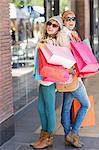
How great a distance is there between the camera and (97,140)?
5.54 m

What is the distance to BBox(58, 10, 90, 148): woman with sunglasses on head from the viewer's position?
500 cm

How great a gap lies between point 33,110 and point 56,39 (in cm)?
260

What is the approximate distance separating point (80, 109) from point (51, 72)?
29.4 inches

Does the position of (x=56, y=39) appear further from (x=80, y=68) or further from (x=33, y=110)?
(x=33, y=110)

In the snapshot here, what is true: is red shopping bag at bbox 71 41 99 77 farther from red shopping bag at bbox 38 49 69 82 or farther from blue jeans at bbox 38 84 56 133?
blue jeans at bbox 38 84 56 133

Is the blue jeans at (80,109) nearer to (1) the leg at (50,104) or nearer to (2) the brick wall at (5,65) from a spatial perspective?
(1) the leg at (50,104)

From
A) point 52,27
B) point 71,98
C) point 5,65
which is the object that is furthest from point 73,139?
point 52,27

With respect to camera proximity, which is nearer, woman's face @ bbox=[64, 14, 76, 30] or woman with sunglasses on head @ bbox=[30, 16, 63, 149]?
woman with sunglasses on head @ bbox=[30, 16, 63, 149]

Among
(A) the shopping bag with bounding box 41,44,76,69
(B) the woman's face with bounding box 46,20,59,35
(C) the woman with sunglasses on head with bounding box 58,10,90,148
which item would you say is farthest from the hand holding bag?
(B) the woman's face with bounding box 46,20,59,35

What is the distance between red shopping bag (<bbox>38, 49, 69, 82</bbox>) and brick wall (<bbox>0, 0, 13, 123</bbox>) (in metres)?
0.67

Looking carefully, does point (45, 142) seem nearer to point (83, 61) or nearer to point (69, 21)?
point (83, 61)

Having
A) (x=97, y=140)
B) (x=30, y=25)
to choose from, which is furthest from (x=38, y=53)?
(x=30, y=25)

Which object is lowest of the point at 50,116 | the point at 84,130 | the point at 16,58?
the point at 84,130

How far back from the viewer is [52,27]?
490cm
